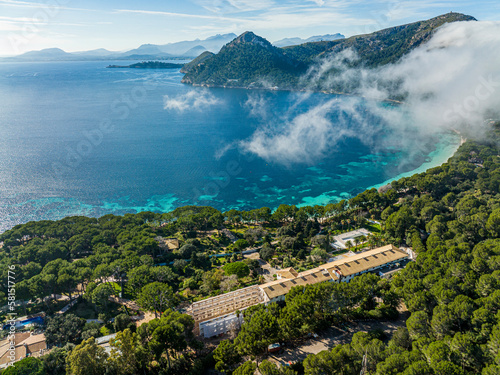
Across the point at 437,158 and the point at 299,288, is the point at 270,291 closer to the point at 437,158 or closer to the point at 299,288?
the point at 299,288

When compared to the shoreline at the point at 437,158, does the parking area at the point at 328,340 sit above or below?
below

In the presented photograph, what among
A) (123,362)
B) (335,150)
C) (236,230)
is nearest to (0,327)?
(123,362)

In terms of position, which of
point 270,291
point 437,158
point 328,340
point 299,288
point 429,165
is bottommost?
point 328,340

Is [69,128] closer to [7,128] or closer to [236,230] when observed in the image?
[7,128]

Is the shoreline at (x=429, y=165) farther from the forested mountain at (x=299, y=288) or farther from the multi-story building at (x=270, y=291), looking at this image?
the multi-story building at (x=270, y=291)

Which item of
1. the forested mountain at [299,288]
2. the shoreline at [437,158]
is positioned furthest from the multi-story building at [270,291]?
the shoreline at [437,158]

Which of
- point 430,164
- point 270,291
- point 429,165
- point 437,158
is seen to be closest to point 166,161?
point 270,291

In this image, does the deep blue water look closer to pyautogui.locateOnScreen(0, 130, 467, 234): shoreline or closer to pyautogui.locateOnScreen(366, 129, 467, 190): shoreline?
pyautogui.locateOnScreen(0, 130, 467, 234): shoreline

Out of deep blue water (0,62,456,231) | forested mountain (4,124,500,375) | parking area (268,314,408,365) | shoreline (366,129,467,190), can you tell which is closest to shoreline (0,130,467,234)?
shoreline (366,129,467,190)
